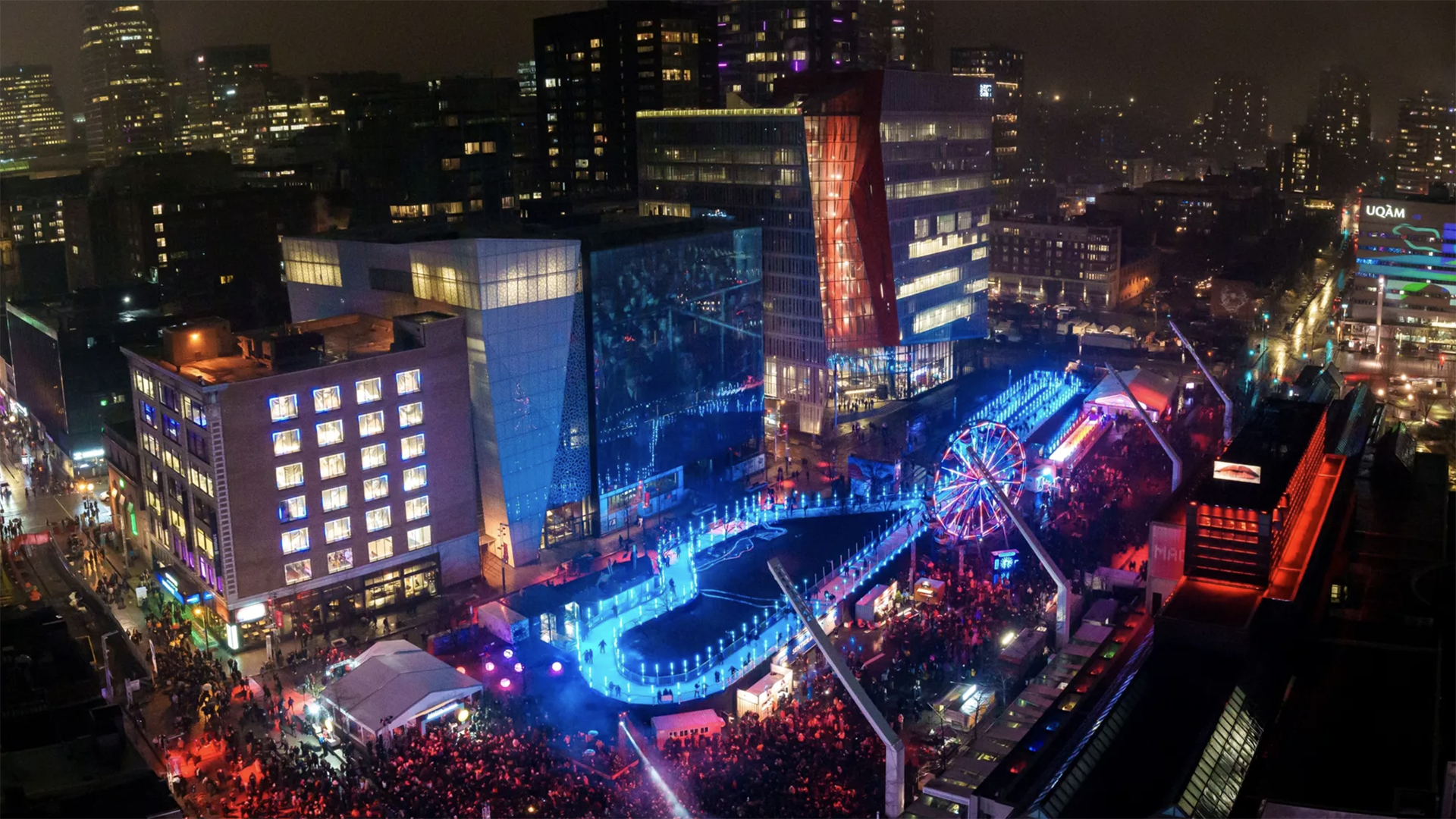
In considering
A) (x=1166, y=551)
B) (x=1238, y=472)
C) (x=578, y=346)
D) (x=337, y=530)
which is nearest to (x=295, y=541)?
(x=337, y=530)

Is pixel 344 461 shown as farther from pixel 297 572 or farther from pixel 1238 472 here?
pixel 1238 472

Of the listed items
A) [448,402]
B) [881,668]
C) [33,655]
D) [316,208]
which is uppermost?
[316,208]

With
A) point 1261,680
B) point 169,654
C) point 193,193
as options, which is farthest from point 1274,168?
point 169,654

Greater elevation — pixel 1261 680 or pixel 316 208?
pixel 316 208

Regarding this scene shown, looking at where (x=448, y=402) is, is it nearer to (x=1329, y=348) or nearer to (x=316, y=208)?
(x=316, y=208)

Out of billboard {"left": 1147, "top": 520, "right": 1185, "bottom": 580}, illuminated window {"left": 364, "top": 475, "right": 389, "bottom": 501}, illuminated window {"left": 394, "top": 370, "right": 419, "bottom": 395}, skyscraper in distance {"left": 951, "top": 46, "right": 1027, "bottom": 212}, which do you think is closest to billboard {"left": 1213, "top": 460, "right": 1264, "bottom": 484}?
billboard {"left": 1147, "top": 520, "right": 1185, "bottom": 580}

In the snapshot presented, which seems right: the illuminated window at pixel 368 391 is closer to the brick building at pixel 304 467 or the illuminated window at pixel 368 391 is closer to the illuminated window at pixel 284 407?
the brick building at pixel 304 467
